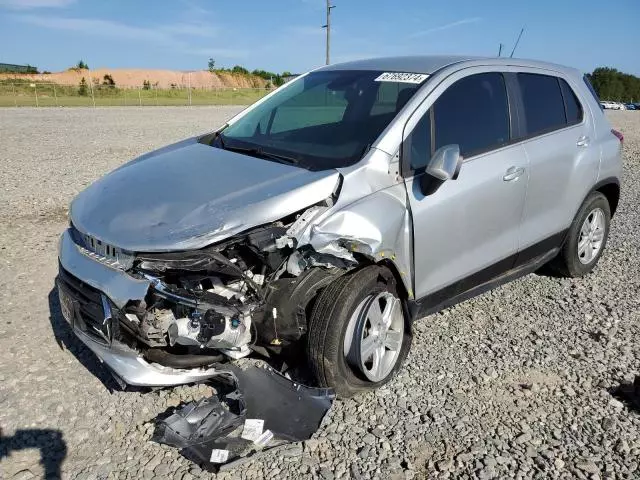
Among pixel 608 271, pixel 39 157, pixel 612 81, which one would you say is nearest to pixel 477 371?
pixel 608 271

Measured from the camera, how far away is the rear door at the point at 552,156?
4074mm

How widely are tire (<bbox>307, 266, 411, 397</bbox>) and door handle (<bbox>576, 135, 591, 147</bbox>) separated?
2268 mm

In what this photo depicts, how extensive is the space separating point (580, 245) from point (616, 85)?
10201 centimetres

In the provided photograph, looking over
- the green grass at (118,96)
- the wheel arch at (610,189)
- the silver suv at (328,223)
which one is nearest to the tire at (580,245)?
the wheel arch at (610,189)

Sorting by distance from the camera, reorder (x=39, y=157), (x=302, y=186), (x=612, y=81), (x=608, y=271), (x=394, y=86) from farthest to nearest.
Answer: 1. (x=612, y=81)
2. (x=39, y=157)
3. (x=608, y=271)
4. (x=394, y=86)
5. (x=302, y=186)

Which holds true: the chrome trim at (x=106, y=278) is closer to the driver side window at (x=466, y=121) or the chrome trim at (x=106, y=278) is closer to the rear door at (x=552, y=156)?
the driver side window at (x=466, y=121)

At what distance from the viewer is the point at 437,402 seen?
3.21m

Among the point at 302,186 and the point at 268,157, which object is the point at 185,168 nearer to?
the point at 268,157

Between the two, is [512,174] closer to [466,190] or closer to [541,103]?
[466,190]

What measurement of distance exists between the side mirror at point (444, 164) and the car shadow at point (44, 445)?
241 centimetres

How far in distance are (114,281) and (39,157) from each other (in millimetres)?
9795

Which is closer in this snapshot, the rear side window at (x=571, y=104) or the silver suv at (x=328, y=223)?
the silver suv at (x=328, y=223)

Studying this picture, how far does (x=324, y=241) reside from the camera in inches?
111

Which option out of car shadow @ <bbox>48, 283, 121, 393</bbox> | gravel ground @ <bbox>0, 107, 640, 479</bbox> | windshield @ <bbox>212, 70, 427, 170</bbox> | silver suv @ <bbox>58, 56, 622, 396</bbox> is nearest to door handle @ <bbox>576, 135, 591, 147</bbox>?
silver suv @ <bbox>58, 56, 622, 396</bbox>
